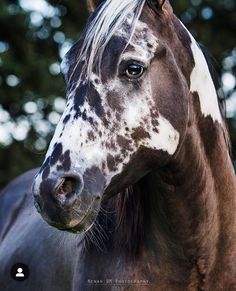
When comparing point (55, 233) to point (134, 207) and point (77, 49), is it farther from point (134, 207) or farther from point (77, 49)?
point (77, 49)

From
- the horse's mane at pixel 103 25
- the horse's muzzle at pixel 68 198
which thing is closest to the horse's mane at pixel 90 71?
the horse's mane at pixel 103 25

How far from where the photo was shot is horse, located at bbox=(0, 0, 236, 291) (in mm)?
2930

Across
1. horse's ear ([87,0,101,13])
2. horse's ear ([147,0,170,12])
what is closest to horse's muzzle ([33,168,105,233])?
horse's ear ([147,0,170,12])

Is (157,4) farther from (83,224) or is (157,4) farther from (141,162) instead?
(83,224)

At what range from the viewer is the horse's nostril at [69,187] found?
284cm

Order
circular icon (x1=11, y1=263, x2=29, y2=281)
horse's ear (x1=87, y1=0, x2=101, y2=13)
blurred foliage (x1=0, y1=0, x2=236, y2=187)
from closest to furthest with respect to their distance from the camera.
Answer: horse's ear (x1=87, y1=0, x2=101, y2=13) < circular icon (x1=11, y1=263, x2=29, y2=281) < blurred foliage (x1=0, y1=0, x2=236, y2=187)

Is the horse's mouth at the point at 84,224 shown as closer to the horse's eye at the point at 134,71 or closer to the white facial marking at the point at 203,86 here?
the horse's eye at the point at 134,71

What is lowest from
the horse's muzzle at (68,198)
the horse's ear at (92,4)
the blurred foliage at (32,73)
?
the blurred foliage at (32,73)

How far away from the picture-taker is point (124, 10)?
3.21 m

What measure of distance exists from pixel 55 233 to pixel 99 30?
1576 mm

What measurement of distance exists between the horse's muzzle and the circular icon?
1.68 m

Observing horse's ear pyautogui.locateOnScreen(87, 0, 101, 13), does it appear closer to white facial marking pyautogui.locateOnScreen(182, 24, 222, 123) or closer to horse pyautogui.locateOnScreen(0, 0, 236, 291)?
horse pyautogui.locateOnScreen(0, 0, 236, 291)

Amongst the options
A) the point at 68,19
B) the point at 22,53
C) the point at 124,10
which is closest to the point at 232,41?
the point at 68,19

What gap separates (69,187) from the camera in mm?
2865
